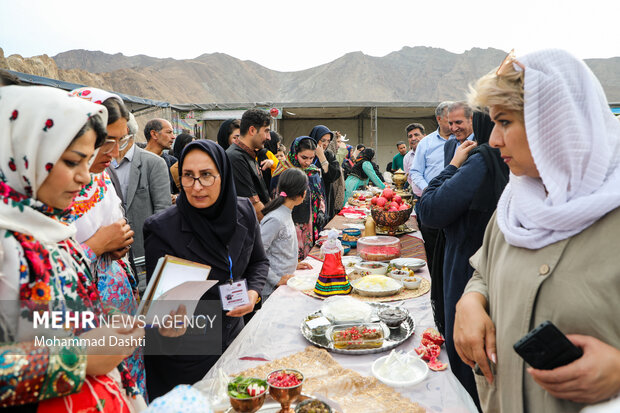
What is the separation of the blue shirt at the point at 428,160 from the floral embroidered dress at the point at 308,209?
133 centimetres

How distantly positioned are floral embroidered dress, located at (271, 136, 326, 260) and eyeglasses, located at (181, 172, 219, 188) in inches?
97.4

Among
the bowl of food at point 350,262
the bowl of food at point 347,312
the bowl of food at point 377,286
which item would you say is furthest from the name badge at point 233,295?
the bowl of food at point 350,262

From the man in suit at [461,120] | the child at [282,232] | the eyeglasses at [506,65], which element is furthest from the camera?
the man in suit at [461,120]

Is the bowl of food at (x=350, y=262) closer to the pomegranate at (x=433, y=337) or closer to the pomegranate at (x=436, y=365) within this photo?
the pomegranate at (x=433, y=337)

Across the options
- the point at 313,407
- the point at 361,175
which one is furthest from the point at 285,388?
the point at 361,175

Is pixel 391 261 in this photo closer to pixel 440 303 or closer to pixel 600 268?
pixel 440 303

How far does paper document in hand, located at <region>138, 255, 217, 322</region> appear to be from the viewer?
4.08ft

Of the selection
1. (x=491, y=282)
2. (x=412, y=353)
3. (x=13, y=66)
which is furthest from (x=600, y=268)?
(x=13, y=66)

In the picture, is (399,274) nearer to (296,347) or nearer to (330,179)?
(296,347)

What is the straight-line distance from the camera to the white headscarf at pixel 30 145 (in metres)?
0.98

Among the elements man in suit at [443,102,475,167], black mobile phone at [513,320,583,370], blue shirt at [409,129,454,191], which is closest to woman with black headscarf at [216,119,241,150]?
blue shirt at [409,129,454,191]

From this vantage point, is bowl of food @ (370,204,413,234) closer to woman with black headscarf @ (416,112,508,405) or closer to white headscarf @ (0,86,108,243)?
woman with black headscarf @ (416,112,508,405)

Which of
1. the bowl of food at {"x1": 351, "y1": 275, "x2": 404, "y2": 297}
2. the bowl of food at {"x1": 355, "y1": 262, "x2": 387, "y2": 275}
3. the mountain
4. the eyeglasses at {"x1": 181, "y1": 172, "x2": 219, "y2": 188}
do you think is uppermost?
the mountain

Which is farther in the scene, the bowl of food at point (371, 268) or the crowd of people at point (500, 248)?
the bowl of food at point (371, 268)
